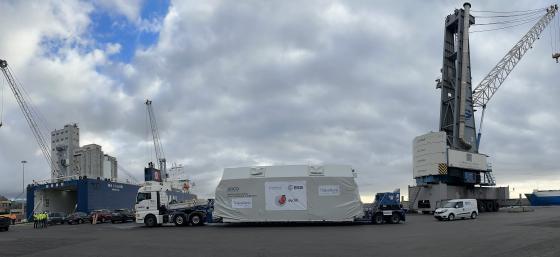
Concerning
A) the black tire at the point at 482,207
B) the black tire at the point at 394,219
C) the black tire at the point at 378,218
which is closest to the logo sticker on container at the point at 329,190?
the black tire at the point at 378,218

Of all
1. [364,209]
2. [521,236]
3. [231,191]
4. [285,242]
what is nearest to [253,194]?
[231,191]

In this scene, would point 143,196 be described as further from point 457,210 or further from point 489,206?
point 489,206

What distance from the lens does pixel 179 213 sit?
3725cm

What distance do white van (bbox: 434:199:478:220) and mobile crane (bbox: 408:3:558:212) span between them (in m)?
11.4

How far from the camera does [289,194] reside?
3428cm

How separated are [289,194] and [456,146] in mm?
30121

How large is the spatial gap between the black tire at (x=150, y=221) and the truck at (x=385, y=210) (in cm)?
1527

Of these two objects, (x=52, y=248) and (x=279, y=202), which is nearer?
(x=52, y=248)

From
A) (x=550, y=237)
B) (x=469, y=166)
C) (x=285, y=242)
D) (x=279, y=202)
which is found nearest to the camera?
(x=550, y=237)

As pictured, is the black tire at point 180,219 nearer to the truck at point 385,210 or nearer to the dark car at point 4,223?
the truck at point 385,210

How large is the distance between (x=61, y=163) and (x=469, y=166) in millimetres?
58193

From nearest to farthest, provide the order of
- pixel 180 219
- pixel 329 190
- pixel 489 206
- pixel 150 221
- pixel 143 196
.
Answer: pixel 329 190 < pixel 180 219 < pixel 150 221 < pixel 143 196 < pixel 489 206

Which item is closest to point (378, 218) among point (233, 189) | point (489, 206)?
point (233, 189)

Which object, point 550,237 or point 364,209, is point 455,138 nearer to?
point 364,209
